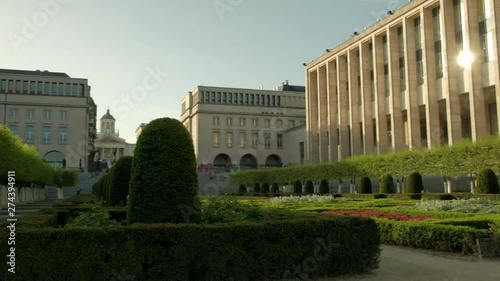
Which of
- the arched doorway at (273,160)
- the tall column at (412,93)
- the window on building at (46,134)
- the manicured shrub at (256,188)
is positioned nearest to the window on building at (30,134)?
the window on building at (46,134)

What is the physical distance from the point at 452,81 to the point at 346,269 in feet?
120

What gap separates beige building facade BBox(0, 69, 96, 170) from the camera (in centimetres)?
8462

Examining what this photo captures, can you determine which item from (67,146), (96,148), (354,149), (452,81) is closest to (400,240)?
(452,81)

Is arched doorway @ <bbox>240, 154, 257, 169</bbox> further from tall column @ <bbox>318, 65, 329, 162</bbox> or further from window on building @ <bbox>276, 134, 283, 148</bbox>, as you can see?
tall column @ <bbox>318, 65, 329, 162</bbox>

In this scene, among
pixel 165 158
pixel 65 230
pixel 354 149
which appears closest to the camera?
pixel 65 230

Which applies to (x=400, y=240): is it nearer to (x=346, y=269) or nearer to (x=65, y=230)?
(x=346, y=269)

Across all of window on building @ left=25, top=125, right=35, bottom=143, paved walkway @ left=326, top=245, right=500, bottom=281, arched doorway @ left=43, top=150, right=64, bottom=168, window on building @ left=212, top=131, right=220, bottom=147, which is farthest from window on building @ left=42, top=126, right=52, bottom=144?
paved walkway @ left=326, top=245, right=500, bottom=281

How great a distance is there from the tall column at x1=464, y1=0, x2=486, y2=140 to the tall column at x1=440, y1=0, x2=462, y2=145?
2.02 meters

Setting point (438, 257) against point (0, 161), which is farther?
point (0, 161)

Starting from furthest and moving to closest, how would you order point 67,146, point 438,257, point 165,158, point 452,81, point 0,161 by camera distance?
1. point 67,146
2. point 452,81
3. point 0,161
4. point 438,257
5. point 165,158

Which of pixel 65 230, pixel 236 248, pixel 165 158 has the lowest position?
pixel 236 248

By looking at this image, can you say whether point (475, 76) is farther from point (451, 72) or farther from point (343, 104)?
point (343, 104)

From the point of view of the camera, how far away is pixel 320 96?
212 feet

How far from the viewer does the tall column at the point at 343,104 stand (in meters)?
57.8
